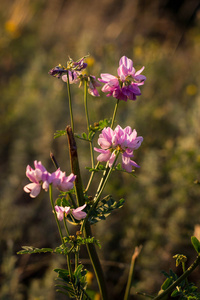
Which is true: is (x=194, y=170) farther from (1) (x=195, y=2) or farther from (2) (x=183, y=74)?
(1) (x=195, y=2)

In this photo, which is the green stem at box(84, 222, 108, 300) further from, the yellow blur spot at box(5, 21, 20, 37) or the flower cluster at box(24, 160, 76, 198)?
the yellow blur spot at box(5, 21, 20, 37)

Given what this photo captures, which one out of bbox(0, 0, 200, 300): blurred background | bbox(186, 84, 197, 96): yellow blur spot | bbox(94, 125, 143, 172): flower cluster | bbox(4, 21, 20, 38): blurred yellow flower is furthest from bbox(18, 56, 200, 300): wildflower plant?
bbox(4, 21, 20, 38): blurred yellow flower

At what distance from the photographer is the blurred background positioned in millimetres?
1852

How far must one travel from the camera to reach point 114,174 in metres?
2.27

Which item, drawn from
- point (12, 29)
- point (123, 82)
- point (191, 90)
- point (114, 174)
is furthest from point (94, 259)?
point (12, 29)

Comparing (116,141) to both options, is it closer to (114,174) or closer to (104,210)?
(104,210)

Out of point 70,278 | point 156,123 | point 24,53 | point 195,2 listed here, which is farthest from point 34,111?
point 195,2

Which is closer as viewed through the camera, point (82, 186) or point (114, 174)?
point (82, 186)

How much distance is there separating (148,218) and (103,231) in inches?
10.5

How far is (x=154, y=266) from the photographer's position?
180 centimetres

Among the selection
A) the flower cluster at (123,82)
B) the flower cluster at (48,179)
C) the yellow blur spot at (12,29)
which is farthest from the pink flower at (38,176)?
the yellow blur spot at (12,29)

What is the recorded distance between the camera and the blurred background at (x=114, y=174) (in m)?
1.85

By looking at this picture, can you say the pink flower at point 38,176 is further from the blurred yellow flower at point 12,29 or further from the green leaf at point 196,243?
the blurred yellow flower at point 12,29

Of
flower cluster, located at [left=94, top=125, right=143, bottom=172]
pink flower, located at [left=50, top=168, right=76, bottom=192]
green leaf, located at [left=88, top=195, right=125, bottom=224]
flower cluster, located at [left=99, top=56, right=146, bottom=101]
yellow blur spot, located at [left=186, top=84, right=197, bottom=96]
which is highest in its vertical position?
yellow blur spot, located at [left=186, top=84, right=197, bottom=96]
